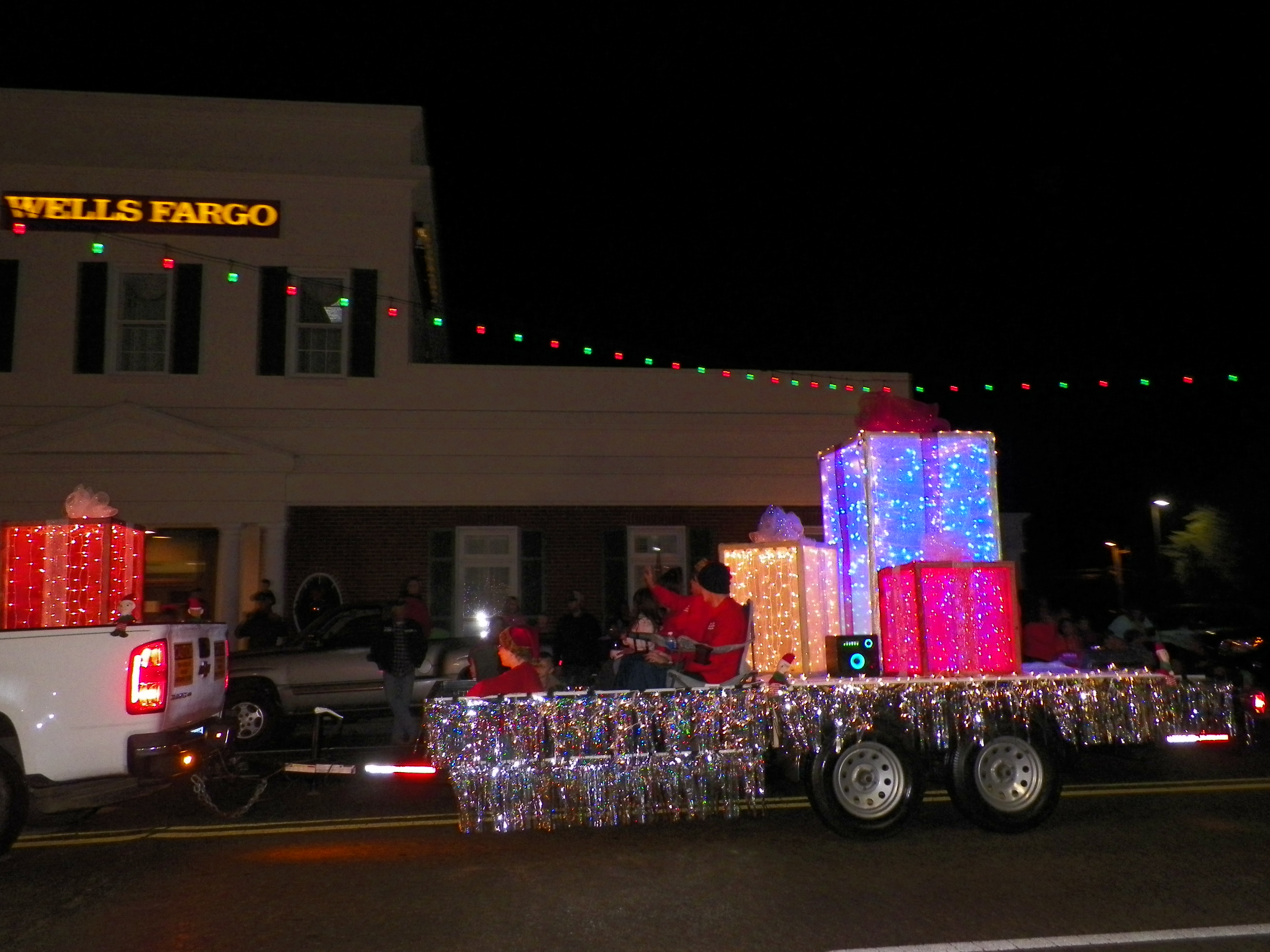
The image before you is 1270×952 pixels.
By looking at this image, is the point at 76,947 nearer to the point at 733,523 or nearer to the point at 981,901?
the point at 981,901

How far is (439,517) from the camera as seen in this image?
58.3 ft

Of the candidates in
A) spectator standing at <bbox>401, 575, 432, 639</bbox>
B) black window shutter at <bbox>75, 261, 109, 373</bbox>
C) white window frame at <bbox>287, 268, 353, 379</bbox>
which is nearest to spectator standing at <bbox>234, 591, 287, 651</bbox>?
spectator standing at <bbox>401, 575, 432, 639</bbox>

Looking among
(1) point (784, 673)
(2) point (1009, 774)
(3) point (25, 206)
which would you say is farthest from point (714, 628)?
(3) point (25, 206)

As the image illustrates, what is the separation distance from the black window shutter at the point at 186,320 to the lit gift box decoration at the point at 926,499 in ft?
40.5

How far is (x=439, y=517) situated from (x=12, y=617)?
8.48 meters

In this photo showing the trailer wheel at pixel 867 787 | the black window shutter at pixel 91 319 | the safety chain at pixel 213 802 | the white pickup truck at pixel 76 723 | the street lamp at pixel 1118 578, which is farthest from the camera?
the street lamp at pixel 1118 578

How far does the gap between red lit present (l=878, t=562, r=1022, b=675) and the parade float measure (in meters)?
0.01

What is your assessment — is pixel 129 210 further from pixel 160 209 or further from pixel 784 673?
pixel 784 673

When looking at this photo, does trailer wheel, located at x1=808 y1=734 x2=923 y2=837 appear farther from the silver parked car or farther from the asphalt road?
the silver parked car

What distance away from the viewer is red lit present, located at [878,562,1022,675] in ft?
25.5

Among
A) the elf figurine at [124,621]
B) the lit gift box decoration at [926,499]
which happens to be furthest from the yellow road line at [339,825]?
the lit gift box decoration at [926,499]

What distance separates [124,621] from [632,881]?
346 cm

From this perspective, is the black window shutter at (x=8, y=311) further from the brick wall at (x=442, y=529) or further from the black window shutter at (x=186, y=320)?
the brick wall at (x=442, y=529)

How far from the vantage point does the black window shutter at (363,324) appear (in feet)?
58.4
